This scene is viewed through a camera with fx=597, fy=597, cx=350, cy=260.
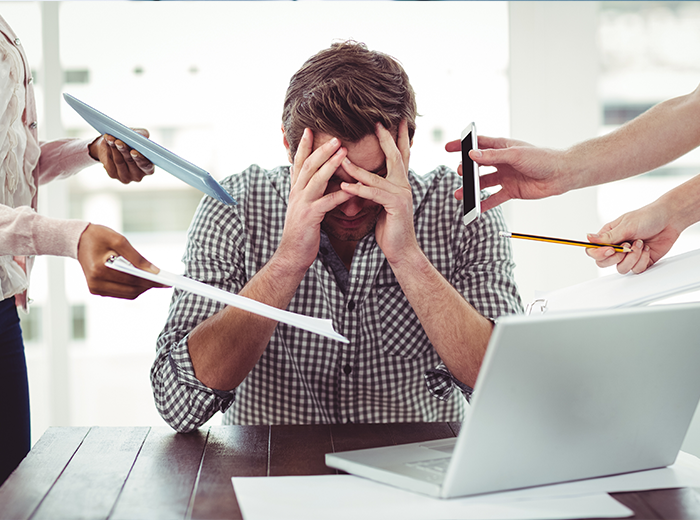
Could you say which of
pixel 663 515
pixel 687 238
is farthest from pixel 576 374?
pixel 687 238

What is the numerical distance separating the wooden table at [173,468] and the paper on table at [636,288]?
229 mm

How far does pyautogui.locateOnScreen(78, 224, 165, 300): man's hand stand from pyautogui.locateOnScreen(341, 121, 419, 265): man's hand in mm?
499

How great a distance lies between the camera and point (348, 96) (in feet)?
3.97

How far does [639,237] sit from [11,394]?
47.7 inches

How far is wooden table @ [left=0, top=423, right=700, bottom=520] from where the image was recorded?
2.13ft

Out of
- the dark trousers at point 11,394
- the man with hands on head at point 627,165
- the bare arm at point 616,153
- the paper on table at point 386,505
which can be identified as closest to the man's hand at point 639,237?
the man with hands on head at point 627,165

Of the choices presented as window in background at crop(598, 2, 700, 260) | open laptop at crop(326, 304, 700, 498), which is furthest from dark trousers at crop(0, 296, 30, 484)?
window in background at crop(598, 2, 700, 260)

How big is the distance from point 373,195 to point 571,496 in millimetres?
634

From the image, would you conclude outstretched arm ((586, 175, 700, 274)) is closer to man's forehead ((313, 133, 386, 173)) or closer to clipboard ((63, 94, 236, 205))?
man's forehead ((313, 133, 386, 173))

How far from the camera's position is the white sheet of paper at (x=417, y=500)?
1.99 ft

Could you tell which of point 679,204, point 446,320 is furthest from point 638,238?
point 446,320

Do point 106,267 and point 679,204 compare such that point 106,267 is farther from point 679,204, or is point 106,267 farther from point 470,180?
point 679,204

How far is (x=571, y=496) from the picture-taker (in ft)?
2.13

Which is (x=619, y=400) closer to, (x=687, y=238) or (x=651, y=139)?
(x=651, y=139)
